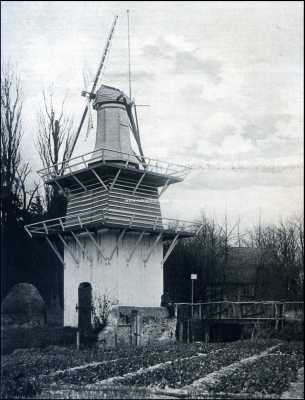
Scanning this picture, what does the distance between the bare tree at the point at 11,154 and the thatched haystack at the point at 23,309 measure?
5984mm

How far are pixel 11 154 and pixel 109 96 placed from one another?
5116mm

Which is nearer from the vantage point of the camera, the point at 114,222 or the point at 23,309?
the point at 23,309

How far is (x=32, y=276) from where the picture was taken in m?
26.1

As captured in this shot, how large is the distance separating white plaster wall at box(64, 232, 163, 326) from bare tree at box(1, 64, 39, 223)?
3823 mm

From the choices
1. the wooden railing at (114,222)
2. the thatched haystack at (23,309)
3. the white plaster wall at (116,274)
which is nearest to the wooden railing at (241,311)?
the white plaster wall at (116,274)

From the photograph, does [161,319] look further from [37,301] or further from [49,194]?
[49,194]

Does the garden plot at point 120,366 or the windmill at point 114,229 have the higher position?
the windmill at point 114,229

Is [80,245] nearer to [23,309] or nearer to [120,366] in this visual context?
[23,309]

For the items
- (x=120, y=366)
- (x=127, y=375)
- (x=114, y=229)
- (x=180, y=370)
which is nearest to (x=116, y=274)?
(x=114, y=229)

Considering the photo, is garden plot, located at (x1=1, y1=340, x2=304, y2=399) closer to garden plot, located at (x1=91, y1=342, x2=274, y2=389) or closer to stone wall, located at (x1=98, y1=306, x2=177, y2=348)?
garden plot, located at (x1=91, y1=342, x2=274, y2=389)

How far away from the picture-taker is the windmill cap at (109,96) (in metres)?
24.8

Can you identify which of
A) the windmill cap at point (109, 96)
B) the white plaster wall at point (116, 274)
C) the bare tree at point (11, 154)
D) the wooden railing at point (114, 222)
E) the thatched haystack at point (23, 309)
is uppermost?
the windmill cap at point (109, 96)

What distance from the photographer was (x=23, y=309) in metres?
18.9

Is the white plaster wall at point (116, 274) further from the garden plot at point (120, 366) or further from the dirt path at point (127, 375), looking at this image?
the dirt path at point (127, 375)
